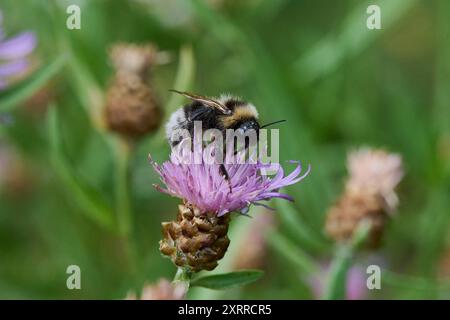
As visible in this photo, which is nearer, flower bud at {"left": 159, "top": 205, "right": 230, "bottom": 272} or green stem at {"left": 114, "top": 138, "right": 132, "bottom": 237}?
flower bud at {"left": 159, "top": 205, "right": 230, "bottom": 272}

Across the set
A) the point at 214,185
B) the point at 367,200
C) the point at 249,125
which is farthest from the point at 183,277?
the point at 367,200

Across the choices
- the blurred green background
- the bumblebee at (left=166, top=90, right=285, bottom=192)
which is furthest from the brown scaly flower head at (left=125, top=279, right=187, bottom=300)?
the blurred green background

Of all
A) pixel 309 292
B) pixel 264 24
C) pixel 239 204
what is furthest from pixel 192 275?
pixel 264 24

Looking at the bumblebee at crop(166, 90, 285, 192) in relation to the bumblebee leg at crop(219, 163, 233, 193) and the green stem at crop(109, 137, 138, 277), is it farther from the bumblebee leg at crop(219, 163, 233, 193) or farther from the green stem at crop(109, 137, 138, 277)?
the green stem at crop(109, 137, 138, 277)

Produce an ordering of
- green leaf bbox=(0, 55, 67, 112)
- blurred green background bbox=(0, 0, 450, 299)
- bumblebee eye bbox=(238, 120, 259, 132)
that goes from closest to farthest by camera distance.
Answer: bumblebee eye bbox=(238, 120, 259, 132), green leaf bbox=(0, 55, 67, 112), blurred green background bbox=(0, 0, 450, 299)

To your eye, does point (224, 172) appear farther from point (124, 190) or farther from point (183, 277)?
point (124, 190)

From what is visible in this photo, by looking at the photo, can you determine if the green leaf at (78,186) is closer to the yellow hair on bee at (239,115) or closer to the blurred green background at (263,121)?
the blurred green background at (263,121)
